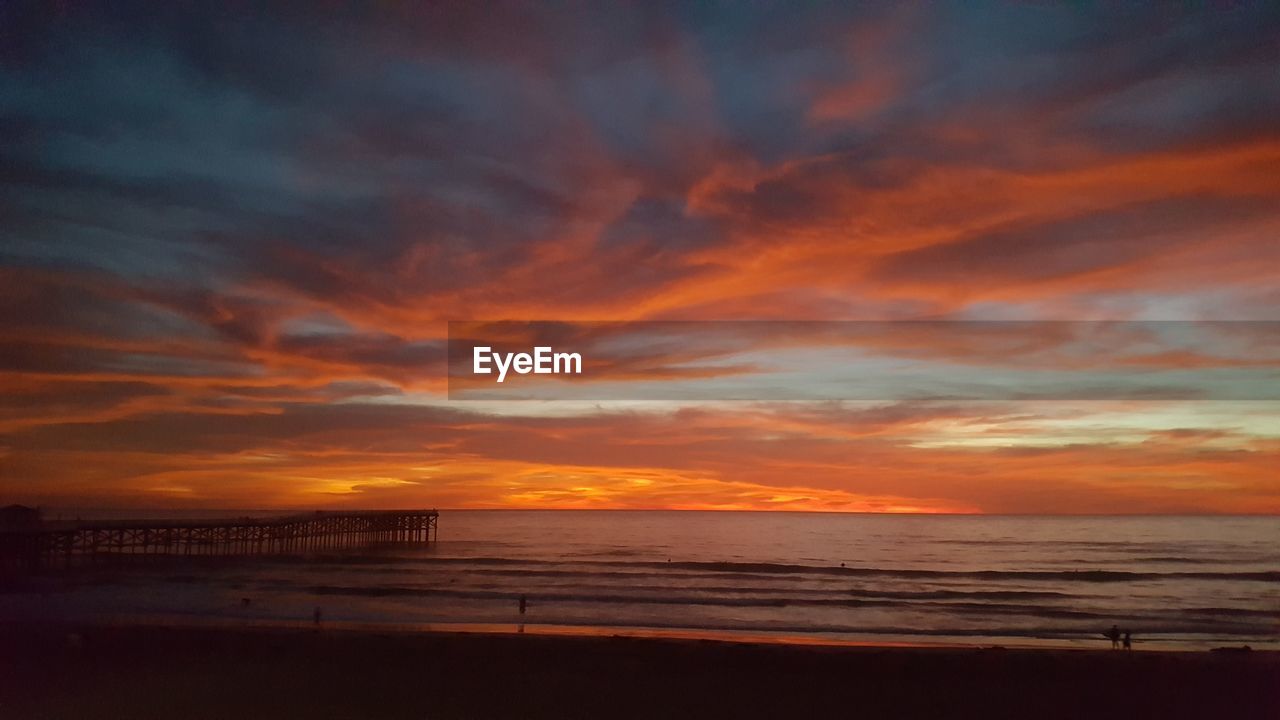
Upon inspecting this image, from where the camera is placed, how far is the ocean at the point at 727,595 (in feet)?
76.5

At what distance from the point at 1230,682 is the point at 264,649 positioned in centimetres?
1858

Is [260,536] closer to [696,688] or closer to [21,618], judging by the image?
[21,618]

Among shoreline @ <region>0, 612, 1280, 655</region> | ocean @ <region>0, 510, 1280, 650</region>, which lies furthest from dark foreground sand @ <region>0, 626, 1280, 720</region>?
ocean @ <region>0, 510, 1280, 650</region>

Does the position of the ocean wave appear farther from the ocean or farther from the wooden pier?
the wooden pier

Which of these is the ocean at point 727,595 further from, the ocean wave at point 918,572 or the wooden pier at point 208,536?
the wooden pier at point 208,536

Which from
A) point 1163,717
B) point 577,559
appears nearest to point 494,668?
point 1163,717

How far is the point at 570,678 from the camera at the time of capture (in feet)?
46.8

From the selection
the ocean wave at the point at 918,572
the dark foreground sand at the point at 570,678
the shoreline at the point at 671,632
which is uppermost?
the dark foreground sand at the point at 570,678

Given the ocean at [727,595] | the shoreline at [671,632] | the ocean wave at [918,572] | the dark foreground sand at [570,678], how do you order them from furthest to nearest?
1. the ocean wave at [918,572]
2. the ocean at [727,595]
3. the shoreline at [671,632]
4. the dark foreground sand at [570,678]

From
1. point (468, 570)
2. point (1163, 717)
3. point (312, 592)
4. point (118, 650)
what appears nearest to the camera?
point (1163, 717)

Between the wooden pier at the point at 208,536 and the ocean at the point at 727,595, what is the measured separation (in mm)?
2418

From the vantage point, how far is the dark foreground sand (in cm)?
1194

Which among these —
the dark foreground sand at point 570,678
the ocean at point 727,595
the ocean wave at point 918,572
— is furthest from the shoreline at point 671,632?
the ocean wave at point 918,572

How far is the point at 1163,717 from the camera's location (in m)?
12.0
